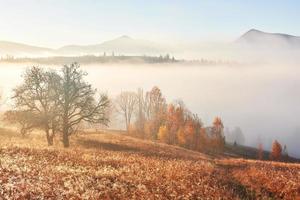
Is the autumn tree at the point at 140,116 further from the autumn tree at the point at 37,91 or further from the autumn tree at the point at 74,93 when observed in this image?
the autumn tree at the point at 37,91

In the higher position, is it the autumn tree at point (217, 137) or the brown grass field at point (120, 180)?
the brown grass field at point (120, 180)

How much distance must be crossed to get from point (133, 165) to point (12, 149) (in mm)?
8993

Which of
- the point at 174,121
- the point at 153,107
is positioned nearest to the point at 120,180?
the point at 174,121

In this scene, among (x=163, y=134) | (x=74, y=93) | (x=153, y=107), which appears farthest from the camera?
(x=153, y=107)

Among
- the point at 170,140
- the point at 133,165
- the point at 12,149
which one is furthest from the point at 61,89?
the point at 170,140

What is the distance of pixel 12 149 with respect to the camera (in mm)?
30969

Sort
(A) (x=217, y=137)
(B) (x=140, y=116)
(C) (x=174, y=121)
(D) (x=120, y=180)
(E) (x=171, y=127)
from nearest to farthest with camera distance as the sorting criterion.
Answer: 1. (D) (x=120, y=180)
2. (E) (x=171, y=127)
3. (C) (x=174, y=121)
4. (A) (x=217, y=137)
5. (B) (x=140, y=116)

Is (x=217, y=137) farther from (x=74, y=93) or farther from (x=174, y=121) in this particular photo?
(x=74, y=93)

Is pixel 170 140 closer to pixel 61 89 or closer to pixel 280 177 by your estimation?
pixel 61 89

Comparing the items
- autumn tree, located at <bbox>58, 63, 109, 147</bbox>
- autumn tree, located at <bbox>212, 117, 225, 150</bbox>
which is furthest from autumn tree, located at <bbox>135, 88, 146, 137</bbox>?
autumn tree, located at <bbox>58, 63, 109, 147</bbox>

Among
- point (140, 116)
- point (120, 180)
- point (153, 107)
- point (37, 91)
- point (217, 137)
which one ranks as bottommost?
point (217, 137)

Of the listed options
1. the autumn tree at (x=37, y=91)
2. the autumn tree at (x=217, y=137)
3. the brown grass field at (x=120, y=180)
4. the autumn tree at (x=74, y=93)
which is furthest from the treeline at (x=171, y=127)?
the brown grass field at (x=120, y=180)

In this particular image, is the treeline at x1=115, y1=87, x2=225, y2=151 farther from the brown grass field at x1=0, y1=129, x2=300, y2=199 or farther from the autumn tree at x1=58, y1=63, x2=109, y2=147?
the brown grass field at x1=0, y1=129, x2=300, y2=199

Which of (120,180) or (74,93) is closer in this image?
(120,180)
